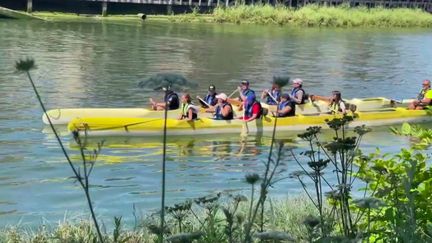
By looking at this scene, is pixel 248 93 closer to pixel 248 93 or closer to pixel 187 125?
pixel 248 93

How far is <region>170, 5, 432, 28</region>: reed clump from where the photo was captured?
5272cm

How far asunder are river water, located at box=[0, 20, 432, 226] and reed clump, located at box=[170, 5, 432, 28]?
9.06 ft

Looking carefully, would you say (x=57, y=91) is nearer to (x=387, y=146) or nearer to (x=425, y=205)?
(x=387, y=146)

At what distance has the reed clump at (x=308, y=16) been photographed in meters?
52.7

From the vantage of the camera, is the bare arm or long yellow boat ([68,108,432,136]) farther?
the bare arm

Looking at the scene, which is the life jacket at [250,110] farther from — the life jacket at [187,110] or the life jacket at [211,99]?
the life jacket at [211,99]

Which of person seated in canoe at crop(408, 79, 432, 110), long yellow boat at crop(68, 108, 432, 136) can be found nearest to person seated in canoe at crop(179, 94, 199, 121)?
long yellow boat at crop(68, 108, 432, 136)

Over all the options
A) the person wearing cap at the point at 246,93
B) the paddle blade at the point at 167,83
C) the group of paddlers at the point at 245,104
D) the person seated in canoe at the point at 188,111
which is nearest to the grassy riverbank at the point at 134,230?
the paddle blade at the point at 167,83

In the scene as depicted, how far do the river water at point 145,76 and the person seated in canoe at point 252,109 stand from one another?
21.4 inches

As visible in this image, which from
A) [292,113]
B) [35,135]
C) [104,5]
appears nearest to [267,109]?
[292,113]

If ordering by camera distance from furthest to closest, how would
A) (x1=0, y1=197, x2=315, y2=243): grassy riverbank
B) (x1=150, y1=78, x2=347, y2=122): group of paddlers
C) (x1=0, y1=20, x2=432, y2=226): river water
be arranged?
(x1=150, y1=78, x2=347, y2=122): group of paddlers → (x1=0, y1=20, x2=432, y2=226): river water → (x1=0, y1=197, x2=315, y2=243): grassy riverbank

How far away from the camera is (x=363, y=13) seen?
58.2 metres

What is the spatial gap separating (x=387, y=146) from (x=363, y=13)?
4397 centimetres

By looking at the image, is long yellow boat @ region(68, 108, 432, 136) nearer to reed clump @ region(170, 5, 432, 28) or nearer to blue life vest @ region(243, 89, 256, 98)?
blue life vest @ region(243, 89, 256, 98)
